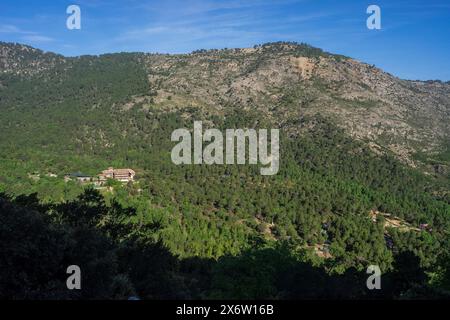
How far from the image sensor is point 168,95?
593 feet

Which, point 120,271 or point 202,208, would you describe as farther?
point 202,208

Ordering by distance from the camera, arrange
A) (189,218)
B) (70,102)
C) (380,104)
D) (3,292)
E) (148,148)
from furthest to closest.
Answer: (380,104)
(70,102)
(148,148)
(189,218)
(3,292)

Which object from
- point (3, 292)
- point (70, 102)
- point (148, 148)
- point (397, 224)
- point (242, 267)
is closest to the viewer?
point (3, 292)

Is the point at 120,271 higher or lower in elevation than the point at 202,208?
higher

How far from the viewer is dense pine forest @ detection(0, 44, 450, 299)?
75.5 feet

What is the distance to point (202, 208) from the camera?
8019 cm

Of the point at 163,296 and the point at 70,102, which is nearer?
the point at 163,296

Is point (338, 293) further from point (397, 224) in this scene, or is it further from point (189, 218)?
point (397, 224)

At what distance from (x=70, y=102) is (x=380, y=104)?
147855mm

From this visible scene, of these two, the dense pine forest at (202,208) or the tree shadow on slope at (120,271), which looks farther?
the dense pine forest at (202,208)

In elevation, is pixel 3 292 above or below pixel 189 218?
above

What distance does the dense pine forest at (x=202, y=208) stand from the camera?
23.0m

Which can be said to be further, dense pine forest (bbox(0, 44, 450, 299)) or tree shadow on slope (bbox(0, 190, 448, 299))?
dense pine forest (bbox(0, 44, 450, 299))

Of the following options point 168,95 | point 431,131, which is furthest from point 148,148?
point 431,131
